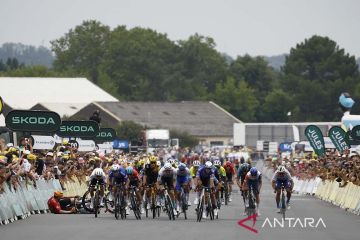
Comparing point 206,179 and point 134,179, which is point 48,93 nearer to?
point 134,179

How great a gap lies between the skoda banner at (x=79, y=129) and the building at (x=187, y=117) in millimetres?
94815

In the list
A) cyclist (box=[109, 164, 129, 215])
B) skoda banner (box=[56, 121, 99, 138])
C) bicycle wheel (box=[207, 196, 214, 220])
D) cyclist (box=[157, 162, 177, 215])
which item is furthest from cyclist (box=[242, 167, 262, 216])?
skoda banner (box=[56, 121, 99, 138])

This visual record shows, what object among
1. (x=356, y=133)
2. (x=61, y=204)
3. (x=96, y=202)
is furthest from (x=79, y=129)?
(x=96, y=202)

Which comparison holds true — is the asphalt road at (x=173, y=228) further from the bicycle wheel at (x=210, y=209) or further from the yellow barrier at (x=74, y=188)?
the yellow barrier at (x=74, y=188)

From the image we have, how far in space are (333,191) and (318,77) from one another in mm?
130024

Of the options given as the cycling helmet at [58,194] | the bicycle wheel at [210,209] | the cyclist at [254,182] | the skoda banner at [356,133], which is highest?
the skoda banner at [356,133]

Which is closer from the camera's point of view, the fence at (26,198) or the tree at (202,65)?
the fence at (26,198)

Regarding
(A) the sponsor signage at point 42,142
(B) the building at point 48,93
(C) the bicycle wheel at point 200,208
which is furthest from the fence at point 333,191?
(B) the building at point 48,93

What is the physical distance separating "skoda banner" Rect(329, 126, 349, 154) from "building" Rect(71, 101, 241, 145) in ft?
293

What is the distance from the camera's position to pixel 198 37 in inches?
7830

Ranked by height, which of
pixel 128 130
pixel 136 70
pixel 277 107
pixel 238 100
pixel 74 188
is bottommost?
pixel 74 188

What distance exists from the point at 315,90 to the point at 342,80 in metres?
4.51

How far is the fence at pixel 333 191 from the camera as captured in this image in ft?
137

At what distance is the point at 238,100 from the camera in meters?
177
